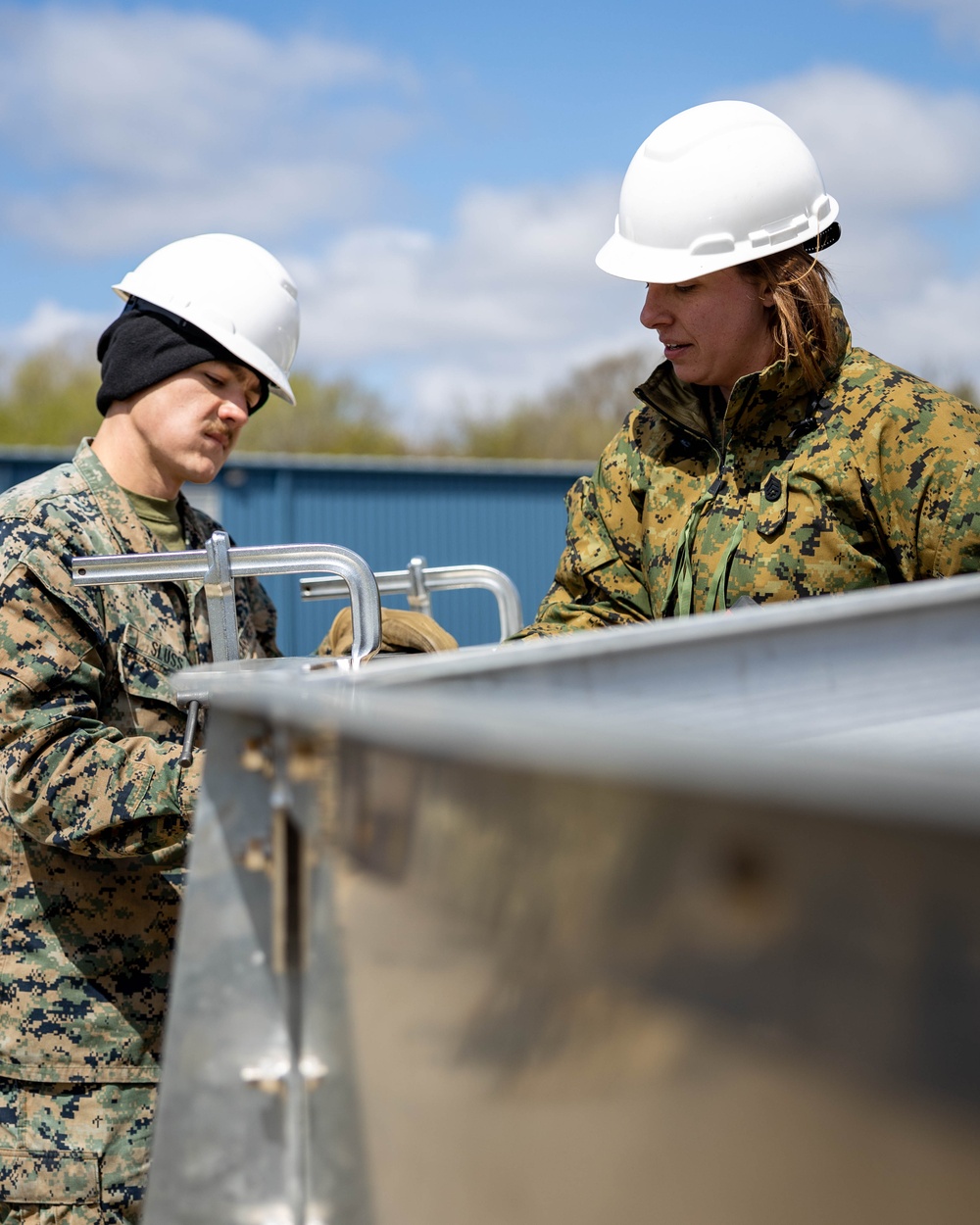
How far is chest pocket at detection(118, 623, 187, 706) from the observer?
8.58ft

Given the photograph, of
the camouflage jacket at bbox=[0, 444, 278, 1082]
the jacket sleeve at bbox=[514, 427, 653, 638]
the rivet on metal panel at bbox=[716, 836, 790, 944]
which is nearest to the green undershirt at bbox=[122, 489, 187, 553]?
the camouflage jacket at bbox=[0, 444, 278, 1082]

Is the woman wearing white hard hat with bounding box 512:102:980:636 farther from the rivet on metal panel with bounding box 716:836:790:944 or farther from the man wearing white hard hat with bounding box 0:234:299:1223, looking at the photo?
the rivet on metal panel with bounding box 716:836:790:944

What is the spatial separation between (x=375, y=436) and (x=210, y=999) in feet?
105

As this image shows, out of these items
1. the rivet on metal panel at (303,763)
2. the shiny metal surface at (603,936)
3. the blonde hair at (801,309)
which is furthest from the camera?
the blonde hair at (801,309)

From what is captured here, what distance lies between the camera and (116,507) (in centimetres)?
277

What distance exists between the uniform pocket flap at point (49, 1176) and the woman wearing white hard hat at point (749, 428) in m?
1.39

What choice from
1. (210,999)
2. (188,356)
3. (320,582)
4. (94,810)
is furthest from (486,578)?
(210,999)

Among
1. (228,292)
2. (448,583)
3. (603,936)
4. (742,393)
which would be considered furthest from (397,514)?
(603,936)

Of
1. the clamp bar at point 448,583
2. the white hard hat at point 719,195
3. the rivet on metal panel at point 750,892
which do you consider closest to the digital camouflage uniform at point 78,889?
the clamp bar at point 448,583

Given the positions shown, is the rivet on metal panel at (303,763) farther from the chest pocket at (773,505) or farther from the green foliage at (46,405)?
the green foliage at (46,405)

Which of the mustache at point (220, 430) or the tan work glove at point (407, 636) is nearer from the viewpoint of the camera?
the tan work glove at point (407, 636)

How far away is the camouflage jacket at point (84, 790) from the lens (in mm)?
2359

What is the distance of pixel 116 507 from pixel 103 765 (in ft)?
2.17

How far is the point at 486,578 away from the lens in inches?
141
